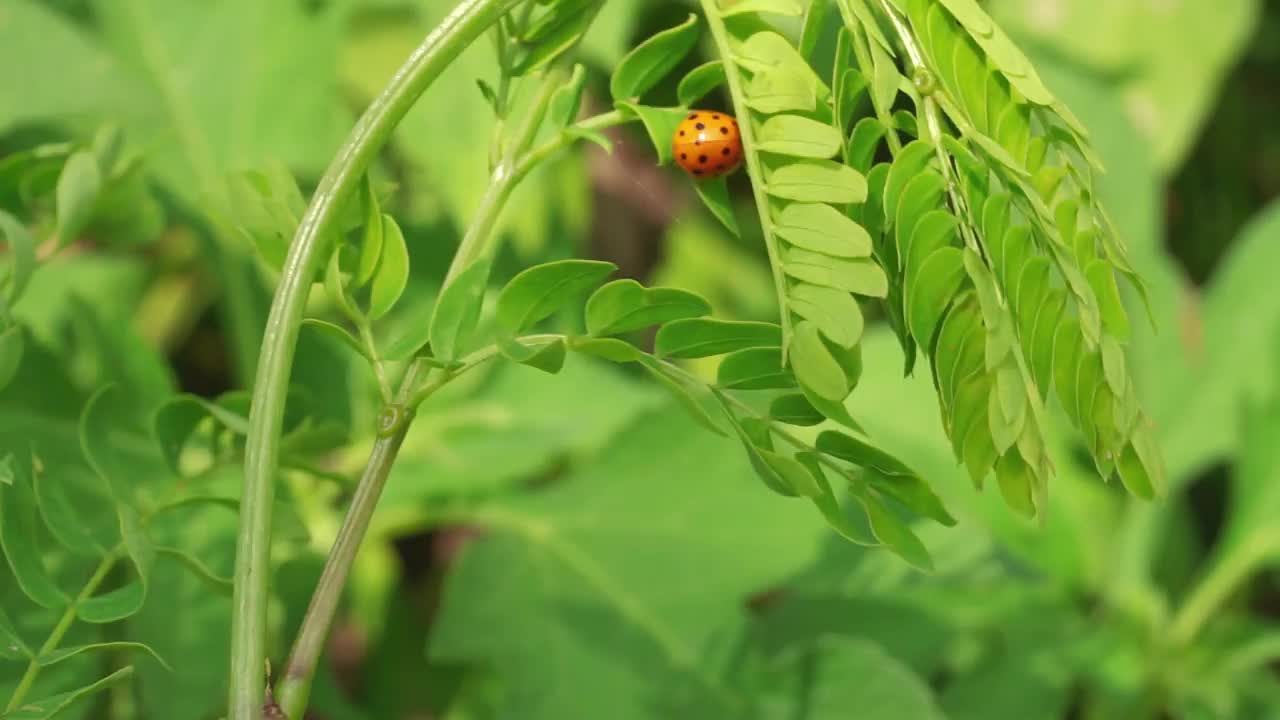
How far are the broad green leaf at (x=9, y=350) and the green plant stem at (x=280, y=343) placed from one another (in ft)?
0.60

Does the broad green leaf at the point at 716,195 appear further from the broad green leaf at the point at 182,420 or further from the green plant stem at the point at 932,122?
the broad green leaf at the point at 182,420

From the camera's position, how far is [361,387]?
1389 mm

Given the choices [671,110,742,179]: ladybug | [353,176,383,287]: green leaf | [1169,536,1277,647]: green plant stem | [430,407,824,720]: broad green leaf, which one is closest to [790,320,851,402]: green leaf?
[671,110,742,179]: ladybug

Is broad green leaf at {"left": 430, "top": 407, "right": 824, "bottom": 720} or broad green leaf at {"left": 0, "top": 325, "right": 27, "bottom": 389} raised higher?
broad green leaf at {"left": 0, "top": 325, "right": 27, "bottom": 389}

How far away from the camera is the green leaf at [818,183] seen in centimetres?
53

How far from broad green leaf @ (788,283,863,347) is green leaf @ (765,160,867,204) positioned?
0.04 metres

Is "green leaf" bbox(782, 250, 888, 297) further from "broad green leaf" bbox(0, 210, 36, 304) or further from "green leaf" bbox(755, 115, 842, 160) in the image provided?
"broad green leaf" bbox(0, 210, 36, 304)

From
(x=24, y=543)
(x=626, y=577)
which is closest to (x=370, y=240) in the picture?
(x=24, y=543)

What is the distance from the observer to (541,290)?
1.91 ft

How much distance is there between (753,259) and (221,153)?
0.82m

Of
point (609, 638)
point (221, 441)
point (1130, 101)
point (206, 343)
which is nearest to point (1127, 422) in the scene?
point (221, 441)

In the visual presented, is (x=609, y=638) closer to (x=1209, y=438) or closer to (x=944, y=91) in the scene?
(x=944, y=91)

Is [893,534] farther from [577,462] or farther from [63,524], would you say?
[577,462]

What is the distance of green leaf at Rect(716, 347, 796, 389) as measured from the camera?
1.94 ft
